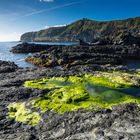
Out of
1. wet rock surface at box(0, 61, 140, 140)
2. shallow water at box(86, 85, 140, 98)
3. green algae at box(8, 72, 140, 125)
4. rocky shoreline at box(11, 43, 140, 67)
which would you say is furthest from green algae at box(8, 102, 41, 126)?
rocky shoreline at box(11, 43, 140, 67)

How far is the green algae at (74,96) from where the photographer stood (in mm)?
23378

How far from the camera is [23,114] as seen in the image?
74.2ft

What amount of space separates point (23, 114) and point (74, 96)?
6682 mm

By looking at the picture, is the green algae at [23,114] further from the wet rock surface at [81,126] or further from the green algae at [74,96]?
the wet rock surface at [81,126]

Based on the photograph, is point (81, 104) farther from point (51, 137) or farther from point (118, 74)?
point (118, 74)

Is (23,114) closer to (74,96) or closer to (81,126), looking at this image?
(81,126)

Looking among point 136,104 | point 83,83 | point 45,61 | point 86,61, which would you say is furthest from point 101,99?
point 45,61

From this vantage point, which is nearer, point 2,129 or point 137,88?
point 2,129

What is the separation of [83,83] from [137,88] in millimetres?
7289

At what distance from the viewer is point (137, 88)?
32500mm

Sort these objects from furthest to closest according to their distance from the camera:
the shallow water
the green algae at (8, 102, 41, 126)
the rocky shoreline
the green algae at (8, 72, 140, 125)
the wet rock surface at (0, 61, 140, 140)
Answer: the rocky shoreline, the shallow water, the green algae at (8, 72, 140, 125), the green algae at (8, 102, 41, 126), the wet rock surface at (0, 61, 140, 140)

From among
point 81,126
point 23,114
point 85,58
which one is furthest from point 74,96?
point 85,58

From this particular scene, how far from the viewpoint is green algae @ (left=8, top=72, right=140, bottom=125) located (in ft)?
76.7

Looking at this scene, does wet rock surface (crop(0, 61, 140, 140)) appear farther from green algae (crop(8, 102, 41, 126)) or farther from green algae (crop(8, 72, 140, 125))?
green algae (crop(8, 72, 140, 125))
